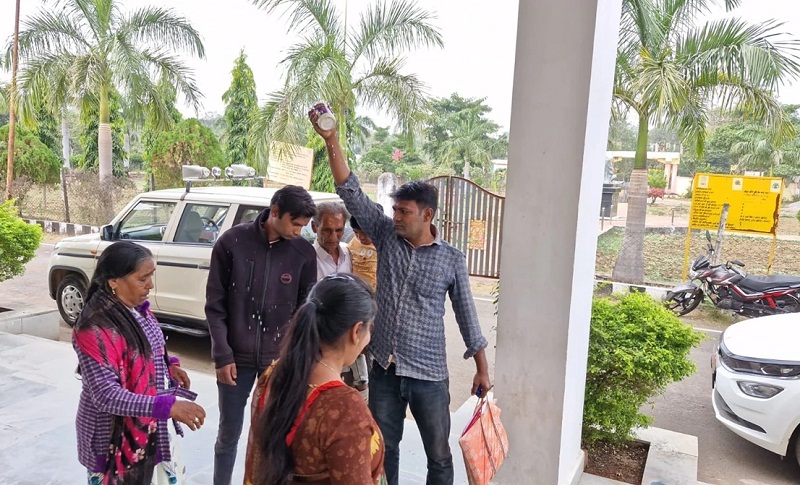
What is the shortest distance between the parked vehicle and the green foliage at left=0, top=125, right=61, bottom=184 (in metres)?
16.5

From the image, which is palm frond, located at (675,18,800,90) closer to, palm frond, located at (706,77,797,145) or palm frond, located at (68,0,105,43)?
palm frond, located at (706,77,797,145)

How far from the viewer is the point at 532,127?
2.53 m

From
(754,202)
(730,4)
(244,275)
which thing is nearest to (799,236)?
(754,202)

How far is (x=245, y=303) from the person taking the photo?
255cm

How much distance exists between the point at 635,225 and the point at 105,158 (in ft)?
36.5

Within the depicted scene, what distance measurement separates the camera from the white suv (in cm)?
532

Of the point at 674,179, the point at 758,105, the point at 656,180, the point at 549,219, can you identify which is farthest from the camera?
the point at 674,179

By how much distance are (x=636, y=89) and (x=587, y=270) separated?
598 cm

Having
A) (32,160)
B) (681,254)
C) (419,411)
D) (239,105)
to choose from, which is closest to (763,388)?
(419,411)

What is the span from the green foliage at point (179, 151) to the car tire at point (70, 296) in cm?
925

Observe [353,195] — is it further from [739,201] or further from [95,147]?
[95,147]

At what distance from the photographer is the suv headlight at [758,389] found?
351 cm

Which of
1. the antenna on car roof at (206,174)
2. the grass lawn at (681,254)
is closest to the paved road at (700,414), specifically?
the antenna on car roof at (206,174)

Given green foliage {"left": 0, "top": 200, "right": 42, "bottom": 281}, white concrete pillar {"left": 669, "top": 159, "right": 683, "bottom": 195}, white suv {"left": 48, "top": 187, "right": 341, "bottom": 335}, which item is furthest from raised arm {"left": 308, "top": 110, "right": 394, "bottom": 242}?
white concrete pillar {"left": 669, "top": 159, "right": 683, "bottom": 195}
